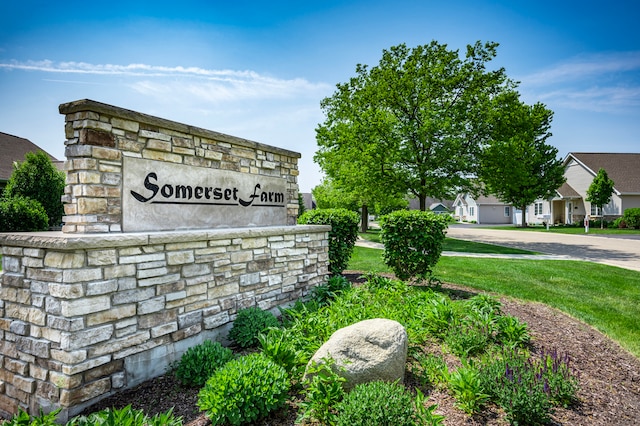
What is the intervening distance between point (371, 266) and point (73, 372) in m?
7.60

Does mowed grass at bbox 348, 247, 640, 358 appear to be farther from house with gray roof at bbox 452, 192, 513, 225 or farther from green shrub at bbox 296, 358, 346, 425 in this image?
house with gray roof at bbox 452, 192, 513, 225

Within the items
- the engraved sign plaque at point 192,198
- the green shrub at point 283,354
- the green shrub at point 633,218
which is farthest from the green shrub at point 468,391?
the green shrub at point 633,218

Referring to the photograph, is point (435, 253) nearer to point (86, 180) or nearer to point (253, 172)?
point (253, 172)

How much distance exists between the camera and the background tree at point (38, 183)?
1356 cm

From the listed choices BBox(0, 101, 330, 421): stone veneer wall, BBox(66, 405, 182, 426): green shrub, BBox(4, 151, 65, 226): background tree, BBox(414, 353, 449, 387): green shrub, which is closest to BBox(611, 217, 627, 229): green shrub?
BBox(414, 353, 449, 387): green shrub

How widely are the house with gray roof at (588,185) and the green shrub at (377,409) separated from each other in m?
34.8

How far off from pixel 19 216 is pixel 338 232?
10.5 metres

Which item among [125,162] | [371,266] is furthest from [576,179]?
[125,162]

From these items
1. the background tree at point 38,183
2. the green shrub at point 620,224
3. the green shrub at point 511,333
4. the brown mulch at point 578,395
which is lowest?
the brown mulch at point 578,395

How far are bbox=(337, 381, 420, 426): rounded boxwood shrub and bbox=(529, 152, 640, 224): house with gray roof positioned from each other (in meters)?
34.8

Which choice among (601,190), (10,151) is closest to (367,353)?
(10,151)

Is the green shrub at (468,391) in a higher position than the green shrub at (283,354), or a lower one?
lower

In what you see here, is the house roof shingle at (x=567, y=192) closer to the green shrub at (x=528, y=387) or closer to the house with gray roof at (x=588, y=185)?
the house with gray roof at (x=588, y=185)

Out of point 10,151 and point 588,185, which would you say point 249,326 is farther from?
point 588,185
